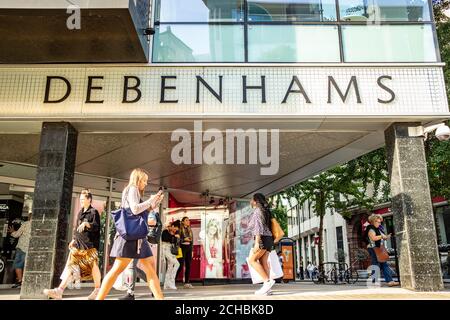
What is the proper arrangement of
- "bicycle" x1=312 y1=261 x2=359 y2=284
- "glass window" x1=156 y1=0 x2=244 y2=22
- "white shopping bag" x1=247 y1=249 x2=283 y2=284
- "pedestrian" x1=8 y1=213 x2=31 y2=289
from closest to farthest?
1. "white shopping bag" x1=247 y1=249 x2=283 y2=284
2. "glass window" x1=156 y1=0 x2=244 y2=22
3. "pedestrian" x1=8 y1=213 x2=31 y2=289
4. "bicycle" x1=312 y1=261 x2=359 y2=284

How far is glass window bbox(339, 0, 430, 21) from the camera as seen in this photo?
26.8ft

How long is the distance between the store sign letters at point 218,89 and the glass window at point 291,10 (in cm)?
136

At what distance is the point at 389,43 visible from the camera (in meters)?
8.11

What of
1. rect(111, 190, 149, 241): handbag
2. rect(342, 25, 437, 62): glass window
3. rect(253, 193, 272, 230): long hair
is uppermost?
rect(342, 25, 437, 62): glass window

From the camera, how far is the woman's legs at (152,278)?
5.11 m

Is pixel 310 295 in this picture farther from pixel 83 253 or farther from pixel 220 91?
pixel 220 91

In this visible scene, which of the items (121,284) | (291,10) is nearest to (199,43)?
(291,10)

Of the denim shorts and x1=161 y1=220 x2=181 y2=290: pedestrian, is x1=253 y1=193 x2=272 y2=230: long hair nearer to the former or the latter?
x1=161 y1=220 x2=181 y2=290: pedestrian

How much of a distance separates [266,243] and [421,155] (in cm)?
327

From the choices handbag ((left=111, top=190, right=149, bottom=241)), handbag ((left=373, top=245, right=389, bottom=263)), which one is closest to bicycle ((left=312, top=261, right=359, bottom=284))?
handbag ((left=373, top=245, right=389, bottom=263))

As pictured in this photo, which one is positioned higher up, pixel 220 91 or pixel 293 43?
pixel 293 43

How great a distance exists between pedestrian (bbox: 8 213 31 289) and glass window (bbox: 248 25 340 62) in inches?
304

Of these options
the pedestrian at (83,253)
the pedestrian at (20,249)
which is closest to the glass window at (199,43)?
the pedestrian at (83,253)

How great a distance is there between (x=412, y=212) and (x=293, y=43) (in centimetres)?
386
